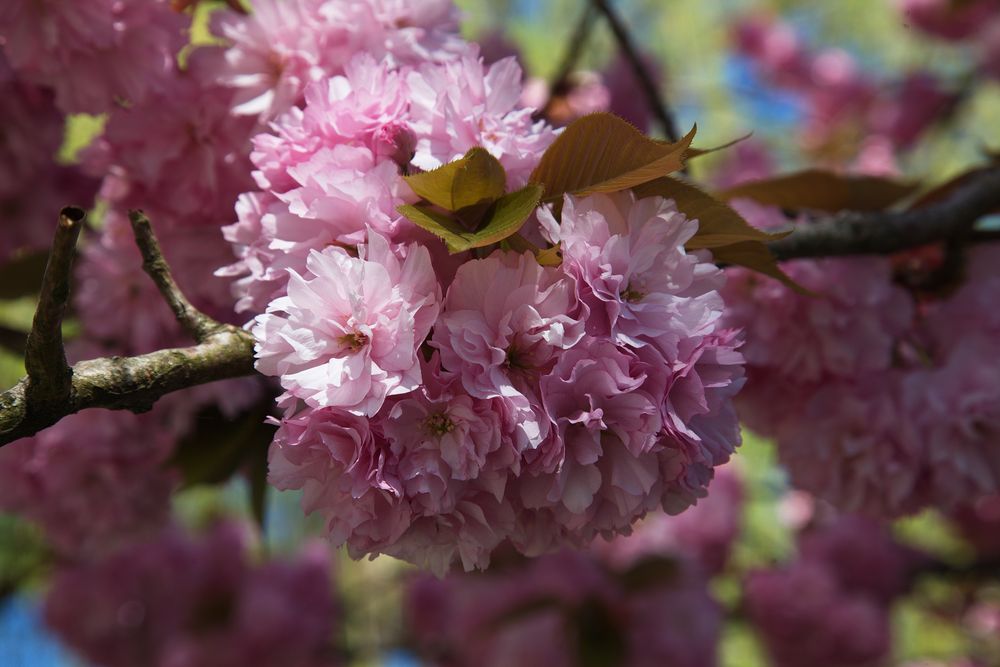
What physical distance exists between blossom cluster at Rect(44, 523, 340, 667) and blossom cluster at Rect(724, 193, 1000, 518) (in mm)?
1472

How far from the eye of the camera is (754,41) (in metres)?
4.00

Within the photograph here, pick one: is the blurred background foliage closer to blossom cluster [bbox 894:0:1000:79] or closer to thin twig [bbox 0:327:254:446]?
blossom cluster [bbox 894:0:1000:79]

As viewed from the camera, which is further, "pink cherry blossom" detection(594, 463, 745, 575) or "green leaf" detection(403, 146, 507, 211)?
"pink cherry blossom" detection(594, 463, 745, 575)

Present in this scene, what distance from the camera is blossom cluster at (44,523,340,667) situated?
203 cm

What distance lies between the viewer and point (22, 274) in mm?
1085

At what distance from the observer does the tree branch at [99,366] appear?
525 mm

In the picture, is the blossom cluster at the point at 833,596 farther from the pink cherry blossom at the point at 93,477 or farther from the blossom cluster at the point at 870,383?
the pink cherry blossom at the point at 93,477

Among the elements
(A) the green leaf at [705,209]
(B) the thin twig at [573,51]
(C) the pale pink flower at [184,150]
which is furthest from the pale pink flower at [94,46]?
(B) the thin twig at [573,51]

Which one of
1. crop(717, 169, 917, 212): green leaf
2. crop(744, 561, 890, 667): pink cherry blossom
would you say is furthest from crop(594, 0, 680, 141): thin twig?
crop(744, 561, 890, 667): pink cherry blossom

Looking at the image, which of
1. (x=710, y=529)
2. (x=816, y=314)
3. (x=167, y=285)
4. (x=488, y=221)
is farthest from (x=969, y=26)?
(x=167, y=285)

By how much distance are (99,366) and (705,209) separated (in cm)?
43

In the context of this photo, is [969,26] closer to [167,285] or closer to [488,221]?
[488,221]

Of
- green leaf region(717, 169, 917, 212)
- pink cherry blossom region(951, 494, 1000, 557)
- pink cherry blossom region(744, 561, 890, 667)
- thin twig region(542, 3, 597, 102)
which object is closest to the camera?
green leaf region(717, 169, 917, 212)

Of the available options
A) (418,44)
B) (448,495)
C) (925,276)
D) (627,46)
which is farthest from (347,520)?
(627,46)
